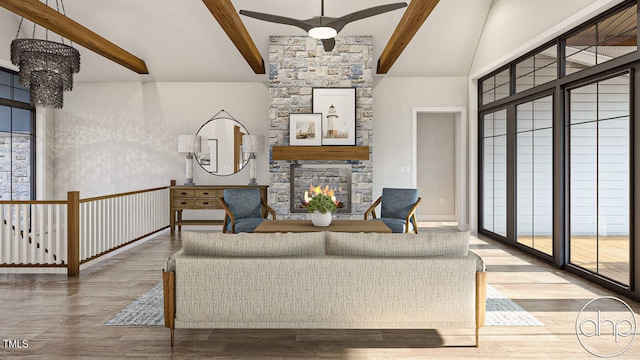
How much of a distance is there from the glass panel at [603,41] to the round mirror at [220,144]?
5.44 metres

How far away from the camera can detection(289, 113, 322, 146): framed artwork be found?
6973 millimetres

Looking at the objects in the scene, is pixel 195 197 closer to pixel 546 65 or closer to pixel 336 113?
pixel 336 113

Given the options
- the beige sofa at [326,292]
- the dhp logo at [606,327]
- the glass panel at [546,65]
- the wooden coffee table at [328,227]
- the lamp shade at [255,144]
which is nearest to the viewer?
the beige sofa at [326,292]

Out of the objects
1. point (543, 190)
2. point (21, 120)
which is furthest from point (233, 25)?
point (21, 120)

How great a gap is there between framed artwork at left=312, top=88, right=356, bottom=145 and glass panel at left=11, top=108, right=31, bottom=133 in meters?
5.10

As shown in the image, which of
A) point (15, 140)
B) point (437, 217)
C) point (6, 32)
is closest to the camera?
point (6, 32)

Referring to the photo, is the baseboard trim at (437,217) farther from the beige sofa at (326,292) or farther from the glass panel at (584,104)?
the beige sofa at (326,292)

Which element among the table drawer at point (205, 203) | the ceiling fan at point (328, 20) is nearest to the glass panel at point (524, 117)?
the ceiling fan at point (328, 20)

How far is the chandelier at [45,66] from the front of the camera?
14.5 ft

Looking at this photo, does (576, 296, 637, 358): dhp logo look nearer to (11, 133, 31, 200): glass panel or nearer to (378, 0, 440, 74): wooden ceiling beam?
(378, 0, 440, 74): wooden ceiling beam

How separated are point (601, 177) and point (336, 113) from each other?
3.92 meters

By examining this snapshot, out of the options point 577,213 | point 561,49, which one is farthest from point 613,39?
point 577,213

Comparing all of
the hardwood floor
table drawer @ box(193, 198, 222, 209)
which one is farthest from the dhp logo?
table drawer @ box(193, 198, 222, 209)

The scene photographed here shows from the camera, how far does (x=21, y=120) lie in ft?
24.4
